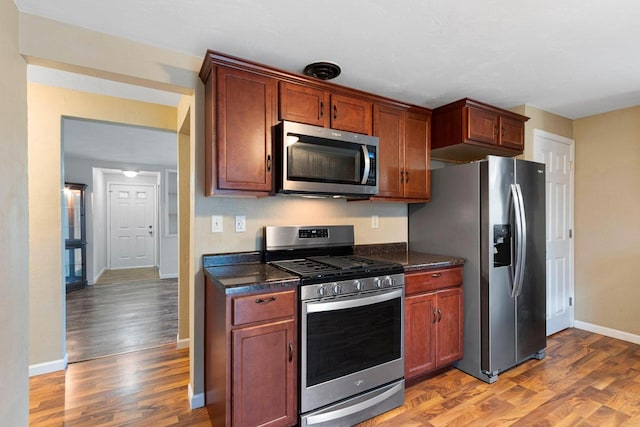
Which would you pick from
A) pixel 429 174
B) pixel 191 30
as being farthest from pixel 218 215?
pixel 429 174

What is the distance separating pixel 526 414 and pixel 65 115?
4.10 metres

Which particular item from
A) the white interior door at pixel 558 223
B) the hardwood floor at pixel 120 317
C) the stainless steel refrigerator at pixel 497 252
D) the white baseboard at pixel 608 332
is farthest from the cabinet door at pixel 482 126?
the hardwood floor at pixel 120 317

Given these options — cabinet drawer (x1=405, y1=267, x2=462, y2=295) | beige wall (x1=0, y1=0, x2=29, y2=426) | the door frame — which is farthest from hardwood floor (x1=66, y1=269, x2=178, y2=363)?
cabinet drawer (x1=405, y1=267, x2=462, y2=295)

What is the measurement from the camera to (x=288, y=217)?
2.51m

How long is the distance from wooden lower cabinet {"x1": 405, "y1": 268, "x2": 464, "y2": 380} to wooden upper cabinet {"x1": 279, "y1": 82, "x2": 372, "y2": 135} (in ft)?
3.96

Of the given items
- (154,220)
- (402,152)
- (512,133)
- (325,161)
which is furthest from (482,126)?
(154,220)

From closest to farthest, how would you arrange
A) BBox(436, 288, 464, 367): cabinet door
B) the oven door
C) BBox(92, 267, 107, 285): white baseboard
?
the oven door < BBox(436, 288, 464, 367): cabinet door < BBox(92, 267, 107, 285): white baseboard

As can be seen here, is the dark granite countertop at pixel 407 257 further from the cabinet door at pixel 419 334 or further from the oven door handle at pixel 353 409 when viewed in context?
the oven door handle at pixel 353 409

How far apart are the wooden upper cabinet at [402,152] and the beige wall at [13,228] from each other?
7.14ft

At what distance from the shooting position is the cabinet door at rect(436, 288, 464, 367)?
244cm

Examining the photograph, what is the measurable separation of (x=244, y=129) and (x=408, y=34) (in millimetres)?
1148

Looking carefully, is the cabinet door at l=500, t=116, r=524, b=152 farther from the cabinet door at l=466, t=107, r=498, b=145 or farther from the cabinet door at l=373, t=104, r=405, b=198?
the cabinet door at l=373, t=104, r=405, b=198

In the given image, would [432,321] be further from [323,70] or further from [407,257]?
[323,70]

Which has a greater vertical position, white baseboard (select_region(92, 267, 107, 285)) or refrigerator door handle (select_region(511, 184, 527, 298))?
refrigerator door handle (select_region(511, 184, 527, 298))
